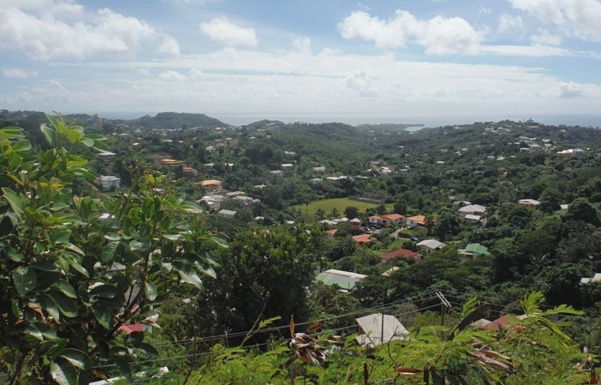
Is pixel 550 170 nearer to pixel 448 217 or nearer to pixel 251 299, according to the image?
pixel 448 217

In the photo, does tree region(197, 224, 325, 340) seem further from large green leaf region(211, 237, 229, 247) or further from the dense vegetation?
large green leaf region(211, 237, 229, 247)

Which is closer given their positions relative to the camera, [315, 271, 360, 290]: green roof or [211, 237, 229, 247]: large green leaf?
[211, 237, 229, 247]: large green leaf

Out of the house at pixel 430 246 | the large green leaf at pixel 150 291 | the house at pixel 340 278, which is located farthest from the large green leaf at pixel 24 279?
the house at pixel 430 246

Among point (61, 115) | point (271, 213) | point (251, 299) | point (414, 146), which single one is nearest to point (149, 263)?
point (61, 115)

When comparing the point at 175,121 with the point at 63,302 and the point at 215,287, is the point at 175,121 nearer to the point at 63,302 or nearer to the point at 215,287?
the point at 215,287

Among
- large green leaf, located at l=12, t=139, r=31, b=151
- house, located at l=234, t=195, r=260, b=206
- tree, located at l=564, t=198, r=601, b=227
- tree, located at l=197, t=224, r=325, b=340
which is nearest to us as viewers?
large green leaf, located at l=12, t=139, r=31, b=151

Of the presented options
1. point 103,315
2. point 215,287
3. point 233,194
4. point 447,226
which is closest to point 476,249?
point 447,226

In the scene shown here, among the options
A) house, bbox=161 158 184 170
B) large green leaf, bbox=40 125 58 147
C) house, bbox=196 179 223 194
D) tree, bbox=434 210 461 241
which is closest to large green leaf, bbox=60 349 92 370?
large green leaf, bbox=40 125 58 147

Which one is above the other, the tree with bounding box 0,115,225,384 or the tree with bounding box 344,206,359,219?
the tree with bounding box 0,115,225,384
